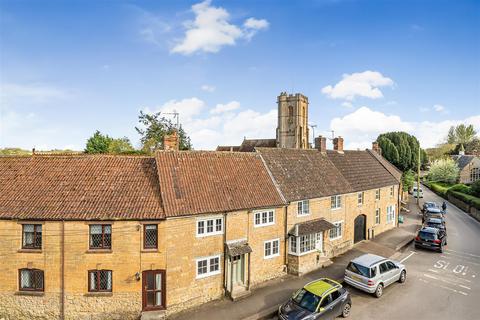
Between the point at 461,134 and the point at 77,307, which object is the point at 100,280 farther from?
the point at 461,134

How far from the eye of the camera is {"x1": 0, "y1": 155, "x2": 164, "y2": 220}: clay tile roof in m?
15.2

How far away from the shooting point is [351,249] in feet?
85.8

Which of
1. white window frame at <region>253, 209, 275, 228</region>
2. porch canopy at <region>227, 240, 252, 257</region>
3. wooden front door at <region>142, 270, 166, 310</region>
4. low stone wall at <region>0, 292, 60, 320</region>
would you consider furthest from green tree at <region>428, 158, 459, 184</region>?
low stone wall at <region>0, 292, 60, 320</region>

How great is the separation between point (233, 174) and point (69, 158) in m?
10.8

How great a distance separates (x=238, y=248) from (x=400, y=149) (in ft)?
158

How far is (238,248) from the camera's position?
703 inches

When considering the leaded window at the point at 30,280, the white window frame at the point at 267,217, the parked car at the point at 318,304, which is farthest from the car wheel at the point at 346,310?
the leaded window at the point at 30,280

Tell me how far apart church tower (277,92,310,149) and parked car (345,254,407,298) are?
1901 inches

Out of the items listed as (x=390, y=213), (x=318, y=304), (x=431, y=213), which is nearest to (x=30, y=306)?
(x=318, y=304)

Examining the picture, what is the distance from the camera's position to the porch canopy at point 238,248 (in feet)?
57.1

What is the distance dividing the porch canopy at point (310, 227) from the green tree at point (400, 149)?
36.8 metres

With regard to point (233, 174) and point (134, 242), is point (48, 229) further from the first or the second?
point (233, 174)

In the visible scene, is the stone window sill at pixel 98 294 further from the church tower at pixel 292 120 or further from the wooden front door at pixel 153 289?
the church tower at pixel 292 120

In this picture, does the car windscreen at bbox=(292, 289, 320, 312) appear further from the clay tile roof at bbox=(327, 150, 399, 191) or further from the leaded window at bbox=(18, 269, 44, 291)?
the clay tile roof at bbox=(327, 150, 399, 191)
